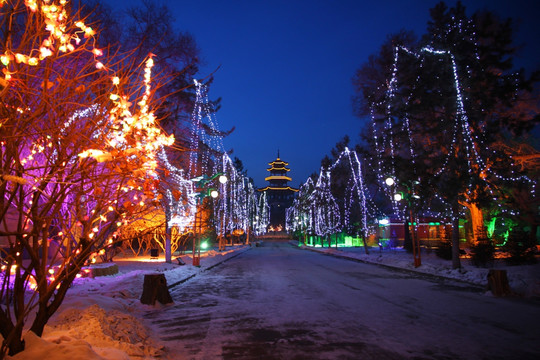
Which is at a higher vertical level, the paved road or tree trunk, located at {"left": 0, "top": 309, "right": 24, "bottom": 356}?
tree trunk, located at {"left": 0, "top": 309, "right": 24, "bottom": 356}

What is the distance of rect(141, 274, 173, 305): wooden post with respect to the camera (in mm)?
9953

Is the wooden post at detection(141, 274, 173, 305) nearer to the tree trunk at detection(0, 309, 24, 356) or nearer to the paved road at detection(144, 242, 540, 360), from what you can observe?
the paved road at detection(144, 242, 540, 360)

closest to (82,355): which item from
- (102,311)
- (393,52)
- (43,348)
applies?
(43,348)

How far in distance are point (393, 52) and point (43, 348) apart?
984 inches

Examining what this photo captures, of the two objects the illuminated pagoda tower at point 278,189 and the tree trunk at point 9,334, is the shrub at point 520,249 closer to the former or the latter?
the tree trunk at point 9,334

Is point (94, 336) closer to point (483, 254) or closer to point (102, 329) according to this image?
point (102, 329)

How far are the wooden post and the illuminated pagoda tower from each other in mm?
114104

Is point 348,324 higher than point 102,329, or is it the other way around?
point 102,329

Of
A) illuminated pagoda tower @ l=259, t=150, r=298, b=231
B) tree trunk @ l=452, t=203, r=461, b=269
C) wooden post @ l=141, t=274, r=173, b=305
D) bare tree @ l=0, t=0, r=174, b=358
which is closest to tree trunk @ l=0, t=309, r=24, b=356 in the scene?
bare tree @ l=0, t=0, r=174, b=358

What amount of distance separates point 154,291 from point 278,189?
11790 cm

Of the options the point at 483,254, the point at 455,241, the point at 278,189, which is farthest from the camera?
the point at 278,189

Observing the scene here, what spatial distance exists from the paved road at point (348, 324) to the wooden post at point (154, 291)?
434mm

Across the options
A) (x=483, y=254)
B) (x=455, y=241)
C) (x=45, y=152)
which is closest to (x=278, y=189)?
(x=483, y=254)

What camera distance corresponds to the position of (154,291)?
10.0 metres
